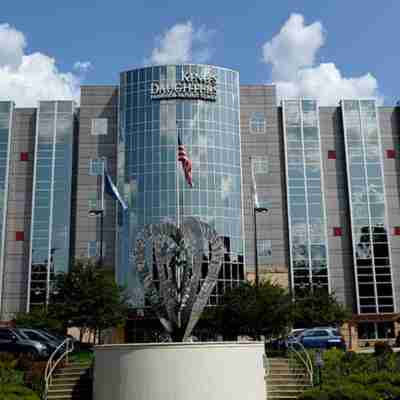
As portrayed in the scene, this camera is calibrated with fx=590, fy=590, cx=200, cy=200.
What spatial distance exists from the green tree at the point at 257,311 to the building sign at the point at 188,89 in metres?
24.5

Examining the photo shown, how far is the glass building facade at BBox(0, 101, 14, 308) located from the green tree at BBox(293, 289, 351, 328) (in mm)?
28002

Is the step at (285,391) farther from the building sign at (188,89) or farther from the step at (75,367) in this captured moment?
the building sign at (188,89)

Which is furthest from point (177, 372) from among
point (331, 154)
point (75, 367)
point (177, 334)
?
point (331, 154)

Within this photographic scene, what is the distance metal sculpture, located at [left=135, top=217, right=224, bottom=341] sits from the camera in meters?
21.8

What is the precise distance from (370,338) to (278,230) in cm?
1314

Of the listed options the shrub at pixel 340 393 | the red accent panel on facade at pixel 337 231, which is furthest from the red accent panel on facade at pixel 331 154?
the shrub at pixel 340 393

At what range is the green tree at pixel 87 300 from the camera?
3581cm

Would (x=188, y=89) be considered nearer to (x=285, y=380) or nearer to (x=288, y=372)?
(x=288, y=372)

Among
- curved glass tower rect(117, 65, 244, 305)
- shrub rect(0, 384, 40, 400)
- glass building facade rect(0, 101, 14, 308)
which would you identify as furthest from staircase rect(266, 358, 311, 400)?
glass building facade rect(0, 101, 14, 308)

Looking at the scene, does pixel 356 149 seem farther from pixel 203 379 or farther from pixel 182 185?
pixel 203 379

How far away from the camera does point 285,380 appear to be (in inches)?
851

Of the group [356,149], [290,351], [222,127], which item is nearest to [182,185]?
[222,127]

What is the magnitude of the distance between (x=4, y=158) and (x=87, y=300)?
2728 centimetres

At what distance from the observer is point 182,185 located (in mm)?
53625
